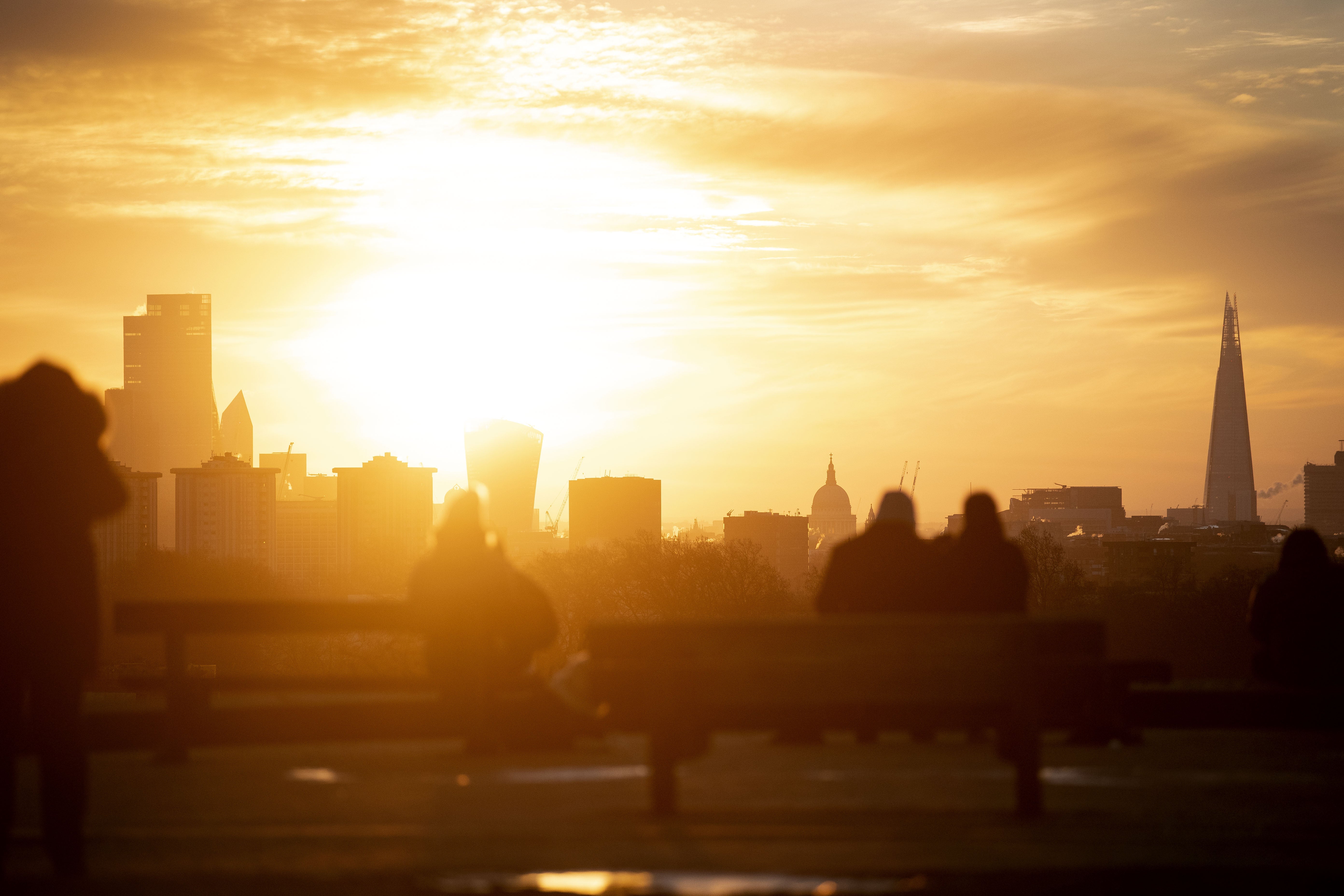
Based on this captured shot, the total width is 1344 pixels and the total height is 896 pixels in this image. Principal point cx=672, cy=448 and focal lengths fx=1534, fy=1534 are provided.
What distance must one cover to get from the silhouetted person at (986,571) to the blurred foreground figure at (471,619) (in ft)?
8.67

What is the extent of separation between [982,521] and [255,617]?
15.3ft

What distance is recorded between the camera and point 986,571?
9812 millimetres

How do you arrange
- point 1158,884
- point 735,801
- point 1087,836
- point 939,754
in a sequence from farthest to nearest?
point 939,754 < point 735,801 < point 1087,836 < point 1158,884

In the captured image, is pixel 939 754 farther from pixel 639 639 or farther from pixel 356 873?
pixel 356 873

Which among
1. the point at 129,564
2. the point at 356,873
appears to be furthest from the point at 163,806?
the point at 129,564

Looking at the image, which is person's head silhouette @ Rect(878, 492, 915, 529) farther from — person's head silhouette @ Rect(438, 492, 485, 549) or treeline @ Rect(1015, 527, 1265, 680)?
treeline @ Rect(1015, 527, 1265, 680)

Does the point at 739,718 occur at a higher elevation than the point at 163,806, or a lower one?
higher

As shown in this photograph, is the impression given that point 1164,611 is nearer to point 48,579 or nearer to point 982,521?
point 982,521

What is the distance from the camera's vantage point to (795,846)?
241 inches

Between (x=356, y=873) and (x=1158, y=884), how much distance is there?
9.42 ft

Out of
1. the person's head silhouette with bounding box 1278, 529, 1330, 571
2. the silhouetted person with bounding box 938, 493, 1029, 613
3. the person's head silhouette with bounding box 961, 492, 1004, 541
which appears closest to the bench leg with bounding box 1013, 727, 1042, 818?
the silhouetted person with bounding box 938, 493, 1029, 613

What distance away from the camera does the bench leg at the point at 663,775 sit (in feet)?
22.5

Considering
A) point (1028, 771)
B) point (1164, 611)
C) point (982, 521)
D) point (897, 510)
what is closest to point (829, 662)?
point (1028, 771)

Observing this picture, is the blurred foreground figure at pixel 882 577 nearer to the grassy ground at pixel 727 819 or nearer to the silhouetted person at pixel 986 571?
the silhouetted person at pixel 986 571
